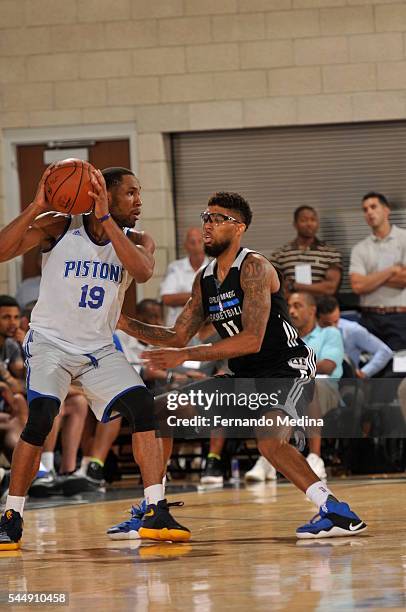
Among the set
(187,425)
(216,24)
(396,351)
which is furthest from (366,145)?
(187,425)

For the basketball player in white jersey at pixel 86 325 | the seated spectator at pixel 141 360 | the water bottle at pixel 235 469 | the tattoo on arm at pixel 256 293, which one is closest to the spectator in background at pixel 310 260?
the seated spectator at pixel 141 360

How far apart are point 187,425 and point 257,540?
4.29 feet

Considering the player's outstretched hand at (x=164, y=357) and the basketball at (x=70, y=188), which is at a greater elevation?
the basketball at (x=70, y=188)

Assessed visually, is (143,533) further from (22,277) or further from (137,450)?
(22,277)

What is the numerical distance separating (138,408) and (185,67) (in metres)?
7.19

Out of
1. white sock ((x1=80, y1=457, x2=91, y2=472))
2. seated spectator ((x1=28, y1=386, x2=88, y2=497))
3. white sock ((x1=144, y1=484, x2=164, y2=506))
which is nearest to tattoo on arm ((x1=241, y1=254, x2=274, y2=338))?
white sock ((x1=144, y1=484, x2=164, y2=506))

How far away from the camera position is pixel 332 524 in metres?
5.39

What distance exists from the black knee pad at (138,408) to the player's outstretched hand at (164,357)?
23cm

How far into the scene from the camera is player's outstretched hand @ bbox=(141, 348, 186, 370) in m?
5.29

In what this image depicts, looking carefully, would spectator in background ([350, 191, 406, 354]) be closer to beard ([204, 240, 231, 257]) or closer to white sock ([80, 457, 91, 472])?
white sock ([80, 457, 91, 472])

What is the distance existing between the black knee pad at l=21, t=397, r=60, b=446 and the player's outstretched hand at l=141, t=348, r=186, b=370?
0.48m

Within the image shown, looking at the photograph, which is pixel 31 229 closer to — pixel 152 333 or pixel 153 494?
pixel 152 333

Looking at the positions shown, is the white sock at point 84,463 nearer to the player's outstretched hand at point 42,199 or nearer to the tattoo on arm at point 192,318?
the tattoo on arm at point 192,318

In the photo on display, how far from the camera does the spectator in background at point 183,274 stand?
11.1 metres
